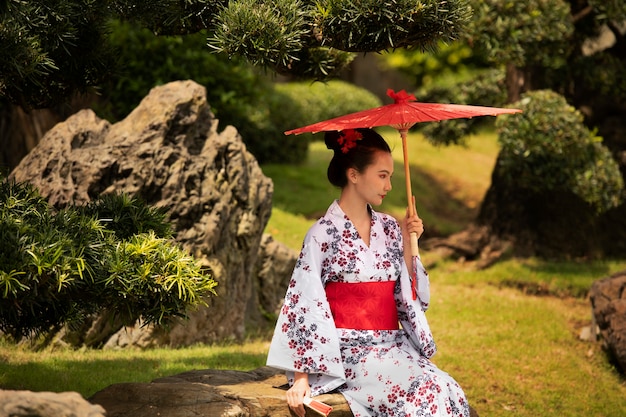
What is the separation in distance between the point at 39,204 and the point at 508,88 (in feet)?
22.8

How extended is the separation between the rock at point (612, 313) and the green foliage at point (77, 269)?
420cm

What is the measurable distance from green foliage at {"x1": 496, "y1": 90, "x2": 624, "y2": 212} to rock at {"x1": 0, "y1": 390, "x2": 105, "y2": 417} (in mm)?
6447

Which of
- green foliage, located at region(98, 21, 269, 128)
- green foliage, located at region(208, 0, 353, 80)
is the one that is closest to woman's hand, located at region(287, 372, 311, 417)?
green foliage, located at region(208, 0, 353, 80)

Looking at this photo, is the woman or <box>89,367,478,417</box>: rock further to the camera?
the woman

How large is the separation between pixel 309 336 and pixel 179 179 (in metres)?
2.68

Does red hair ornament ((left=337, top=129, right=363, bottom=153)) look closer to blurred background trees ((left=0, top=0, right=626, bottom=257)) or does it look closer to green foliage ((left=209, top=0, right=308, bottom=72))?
blurred background trees ((left=0, top=0, right=626, bottom=257))

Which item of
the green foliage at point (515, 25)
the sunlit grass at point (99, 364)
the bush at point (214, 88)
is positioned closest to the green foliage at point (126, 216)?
the sunlit grass at point (99, 364)

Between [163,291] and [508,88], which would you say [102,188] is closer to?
[163,291]

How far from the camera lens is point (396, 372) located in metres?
4.71

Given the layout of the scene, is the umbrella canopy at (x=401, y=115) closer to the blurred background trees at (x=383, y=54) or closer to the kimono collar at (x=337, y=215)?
the blurred background trees at (x=383, y=54)

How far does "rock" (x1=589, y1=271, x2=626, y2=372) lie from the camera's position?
729cm

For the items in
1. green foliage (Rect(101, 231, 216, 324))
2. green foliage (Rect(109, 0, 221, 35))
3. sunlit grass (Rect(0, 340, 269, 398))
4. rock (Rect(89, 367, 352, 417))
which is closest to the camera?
green foliage (Rect(101, 231, 216, 324))

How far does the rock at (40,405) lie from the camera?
3541 mm

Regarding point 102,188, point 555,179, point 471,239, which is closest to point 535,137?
point 555,179
